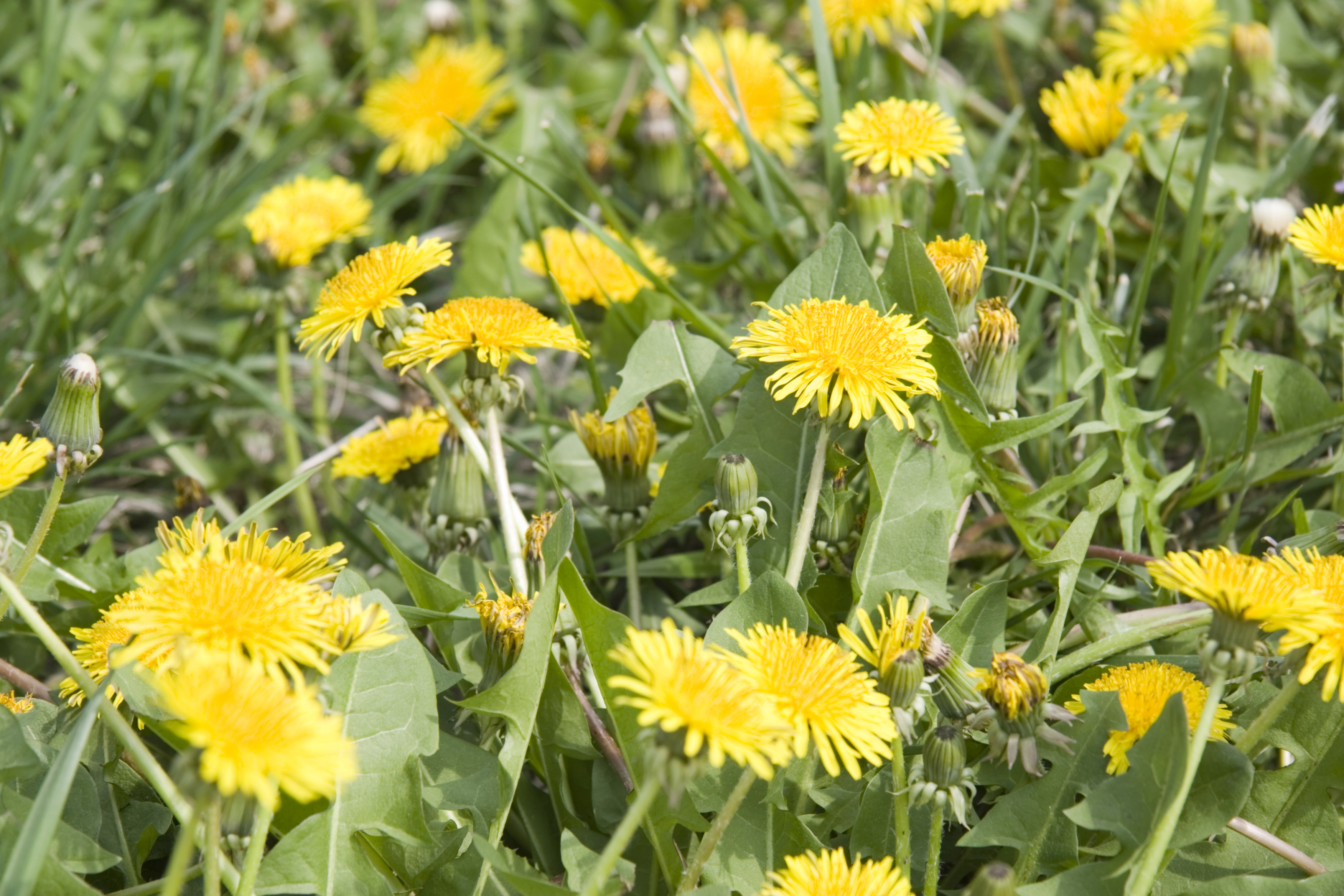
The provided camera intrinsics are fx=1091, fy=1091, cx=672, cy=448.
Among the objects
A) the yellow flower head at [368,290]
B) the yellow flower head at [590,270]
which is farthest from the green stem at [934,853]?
the yellow flower head at [590,270]

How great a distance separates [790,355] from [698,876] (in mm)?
636

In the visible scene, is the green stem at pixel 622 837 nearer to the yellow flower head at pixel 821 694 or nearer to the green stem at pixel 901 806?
the yellow flower head at pixel 821 694

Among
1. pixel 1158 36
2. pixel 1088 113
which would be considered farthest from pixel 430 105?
pixel 1158 36

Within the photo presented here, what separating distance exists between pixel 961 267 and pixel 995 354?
0.15 metres

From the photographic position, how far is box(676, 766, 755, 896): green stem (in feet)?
3.79

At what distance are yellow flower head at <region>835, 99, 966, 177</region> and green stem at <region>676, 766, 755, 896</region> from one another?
3.45 feet

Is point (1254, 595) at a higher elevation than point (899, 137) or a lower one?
lower

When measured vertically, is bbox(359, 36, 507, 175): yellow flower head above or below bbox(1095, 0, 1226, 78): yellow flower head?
below

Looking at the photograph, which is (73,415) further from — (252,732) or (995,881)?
(995,881)

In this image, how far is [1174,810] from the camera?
112 centimetres

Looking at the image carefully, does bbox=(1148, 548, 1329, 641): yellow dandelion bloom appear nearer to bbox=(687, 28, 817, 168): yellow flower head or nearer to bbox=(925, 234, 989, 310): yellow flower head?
bbox=(925, 234, 989, 310): yellow flower head

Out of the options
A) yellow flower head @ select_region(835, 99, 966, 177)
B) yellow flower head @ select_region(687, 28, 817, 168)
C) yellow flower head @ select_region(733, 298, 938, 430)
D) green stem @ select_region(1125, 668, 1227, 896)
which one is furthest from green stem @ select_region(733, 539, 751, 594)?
yellow flower head @ select_region(687, 28, 817, 168)

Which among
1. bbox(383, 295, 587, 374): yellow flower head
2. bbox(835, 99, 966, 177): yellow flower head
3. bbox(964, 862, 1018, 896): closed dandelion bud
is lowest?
bbox(964, 862, 1018, 896): closed dandelion bud

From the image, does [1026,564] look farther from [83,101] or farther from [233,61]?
[233,61]
